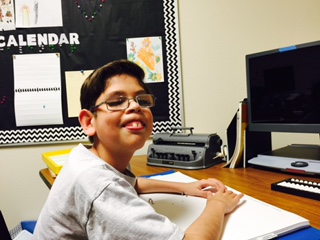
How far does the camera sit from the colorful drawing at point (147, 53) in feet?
5.57

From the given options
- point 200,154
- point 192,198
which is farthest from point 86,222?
point 200,154

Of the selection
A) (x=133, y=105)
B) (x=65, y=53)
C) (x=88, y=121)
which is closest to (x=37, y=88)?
(x=65, y=53)

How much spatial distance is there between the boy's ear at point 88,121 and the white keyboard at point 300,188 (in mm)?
584

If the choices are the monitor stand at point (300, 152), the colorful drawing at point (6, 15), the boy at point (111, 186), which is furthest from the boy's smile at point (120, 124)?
the colorful drawing at point (6, 15)

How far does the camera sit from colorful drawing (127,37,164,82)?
1.70m

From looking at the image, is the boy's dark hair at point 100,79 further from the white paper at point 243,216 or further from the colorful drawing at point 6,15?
the colorful drawing at point 6,15

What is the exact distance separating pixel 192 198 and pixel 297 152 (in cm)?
64

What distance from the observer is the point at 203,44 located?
1758 millimetres

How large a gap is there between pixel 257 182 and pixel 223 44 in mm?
964

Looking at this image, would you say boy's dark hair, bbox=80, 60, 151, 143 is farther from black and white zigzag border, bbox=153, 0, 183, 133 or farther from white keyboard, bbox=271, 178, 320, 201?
black and white zigzag border, bbox=153, 0, 183, 133

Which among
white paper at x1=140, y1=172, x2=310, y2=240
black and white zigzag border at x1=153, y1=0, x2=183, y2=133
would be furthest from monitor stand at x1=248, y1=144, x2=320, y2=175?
black and white zigzag border at x1=153, y1=0, x2=183, y2=133

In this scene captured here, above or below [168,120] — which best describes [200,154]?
below

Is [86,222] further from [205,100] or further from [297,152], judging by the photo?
[205,100]

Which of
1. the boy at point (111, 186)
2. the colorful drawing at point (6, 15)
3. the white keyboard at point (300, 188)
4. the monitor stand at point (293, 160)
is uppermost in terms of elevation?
the colorful drawing at point (6, 15)
